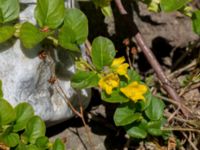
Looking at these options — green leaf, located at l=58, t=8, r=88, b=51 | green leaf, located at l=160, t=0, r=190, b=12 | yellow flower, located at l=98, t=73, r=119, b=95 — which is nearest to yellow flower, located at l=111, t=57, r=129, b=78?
yellow flower, located at l=98, t=73, r=119, b=95

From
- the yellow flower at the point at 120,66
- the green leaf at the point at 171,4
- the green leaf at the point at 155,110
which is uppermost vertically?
the green leaf at the point at 171,4

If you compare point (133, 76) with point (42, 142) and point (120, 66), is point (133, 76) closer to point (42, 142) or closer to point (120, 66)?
point (120, 66)

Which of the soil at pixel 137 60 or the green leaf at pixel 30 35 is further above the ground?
the green leaf at pixel 30 35

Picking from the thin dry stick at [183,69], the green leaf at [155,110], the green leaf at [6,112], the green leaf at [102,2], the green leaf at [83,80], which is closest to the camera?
the green leaf at [6,112]

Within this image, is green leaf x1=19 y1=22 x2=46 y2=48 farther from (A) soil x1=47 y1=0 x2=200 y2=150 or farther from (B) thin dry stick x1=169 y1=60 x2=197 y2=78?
(B) thin dry stick x1=169 y1=60 x2=197 y2=78

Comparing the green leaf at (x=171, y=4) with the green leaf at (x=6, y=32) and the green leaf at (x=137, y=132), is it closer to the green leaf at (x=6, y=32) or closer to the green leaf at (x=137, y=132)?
the green leaf at (x=137, y=132)

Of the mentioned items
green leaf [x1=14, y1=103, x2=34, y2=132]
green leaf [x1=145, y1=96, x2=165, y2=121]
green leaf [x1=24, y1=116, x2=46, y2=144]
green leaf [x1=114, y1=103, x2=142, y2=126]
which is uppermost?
green leaf [x1=14, y1=103, x2=34, y2=132]

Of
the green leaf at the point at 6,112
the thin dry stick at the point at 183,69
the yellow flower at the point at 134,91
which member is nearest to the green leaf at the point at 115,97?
the yellow flower at the point at 134,91

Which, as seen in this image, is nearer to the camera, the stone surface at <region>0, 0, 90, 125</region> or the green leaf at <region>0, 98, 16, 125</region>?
the green leaf at <region>0, 98, 16, 125</region>
